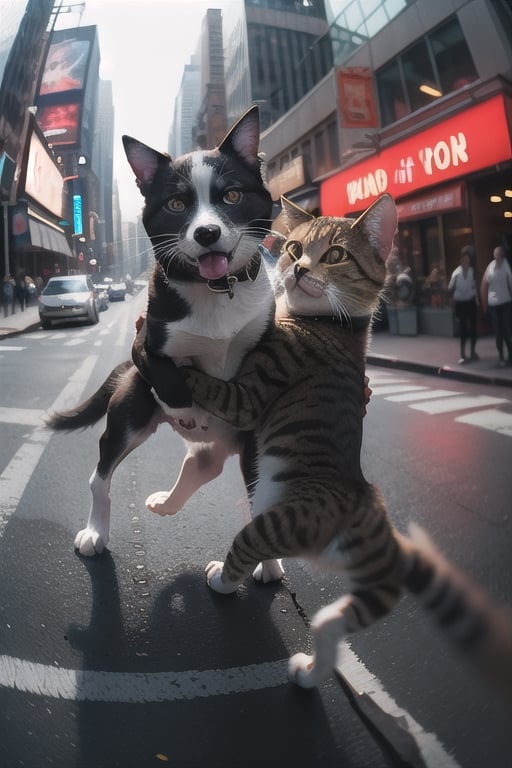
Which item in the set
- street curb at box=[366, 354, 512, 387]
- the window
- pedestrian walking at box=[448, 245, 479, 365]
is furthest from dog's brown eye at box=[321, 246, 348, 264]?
pedestrian walking at box=[448, 245, 479, 365]

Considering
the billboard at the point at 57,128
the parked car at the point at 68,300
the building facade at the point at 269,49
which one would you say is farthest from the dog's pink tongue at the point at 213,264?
the billboard at the point at 57,128

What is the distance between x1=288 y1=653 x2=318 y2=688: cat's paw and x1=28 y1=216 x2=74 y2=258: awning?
1856 millimetres

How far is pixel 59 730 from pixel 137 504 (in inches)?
53.4

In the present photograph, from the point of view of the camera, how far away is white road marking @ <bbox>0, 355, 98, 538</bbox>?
2.48m

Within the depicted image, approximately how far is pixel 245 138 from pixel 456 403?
4.61 meters

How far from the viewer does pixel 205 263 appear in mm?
1085

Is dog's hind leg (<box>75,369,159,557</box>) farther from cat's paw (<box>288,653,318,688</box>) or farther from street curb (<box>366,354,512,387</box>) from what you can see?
street curb (<box>366,354,512,387</box>)

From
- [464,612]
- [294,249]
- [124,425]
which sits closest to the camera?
[464,612]

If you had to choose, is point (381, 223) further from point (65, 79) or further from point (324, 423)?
point (65, 79)

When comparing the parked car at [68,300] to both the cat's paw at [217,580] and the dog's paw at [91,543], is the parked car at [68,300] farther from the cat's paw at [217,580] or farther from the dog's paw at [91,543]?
the cat's paw at [217,580]

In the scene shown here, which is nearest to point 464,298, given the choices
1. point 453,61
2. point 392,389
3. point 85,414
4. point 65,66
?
point 392,389

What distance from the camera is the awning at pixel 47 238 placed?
2416mm

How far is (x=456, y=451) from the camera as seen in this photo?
3771 millimetres

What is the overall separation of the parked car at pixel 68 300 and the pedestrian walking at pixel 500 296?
603cm
